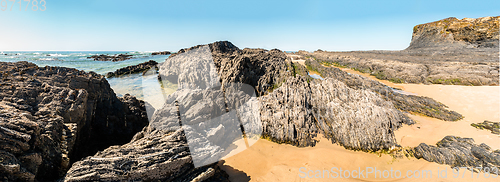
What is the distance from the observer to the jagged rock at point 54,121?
13.0 ft

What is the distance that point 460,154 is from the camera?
677cm

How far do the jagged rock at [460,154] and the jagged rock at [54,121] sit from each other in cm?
1283

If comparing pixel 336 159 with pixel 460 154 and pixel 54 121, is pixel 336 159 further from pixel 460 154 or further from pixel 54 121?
pixel 54 121

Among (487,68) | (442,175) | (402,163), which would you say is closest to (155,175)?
(402,163)

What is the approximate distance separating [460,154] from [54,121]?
1488 centimetres

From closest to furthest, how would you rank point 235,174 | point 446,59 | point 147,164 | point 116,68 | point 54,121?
point 147,164
point 54,121
point 235,174
point 446,59
point 116,68

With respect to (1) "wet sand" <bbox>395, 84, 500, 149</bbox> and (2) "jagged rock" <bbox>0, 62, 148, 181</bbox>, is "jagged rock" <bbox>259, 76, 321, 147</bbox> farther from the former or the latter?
(2) "jagged rock" <bbox>0, 62, 148, 181</bbox>

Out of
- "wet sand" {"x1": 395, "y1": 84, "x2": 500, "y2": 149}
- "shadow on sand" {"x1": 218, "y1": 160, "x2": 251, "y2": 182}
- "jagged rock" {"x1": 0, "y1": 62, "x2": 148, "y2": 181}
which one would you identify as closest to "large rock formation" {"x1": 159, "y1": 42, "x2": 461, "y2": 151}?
"wet sand" {"x1": 395, "y1": 84, "x2": 500, "y2": 149}

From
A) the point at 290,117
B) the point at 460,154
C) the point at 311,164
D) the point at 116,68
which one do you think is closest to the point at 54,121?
the point at 290,117

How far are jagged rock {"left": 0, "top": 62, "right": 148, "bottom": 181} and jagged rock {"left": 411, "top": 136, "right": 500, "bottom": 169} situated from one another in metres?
12.8

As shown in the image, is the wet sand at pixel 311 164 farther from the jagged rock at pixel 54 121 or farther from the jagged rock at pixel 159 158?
the jagged rock at pixel 54 121

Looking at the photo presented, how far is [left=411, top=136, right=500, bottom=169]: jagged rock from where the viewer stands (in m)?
6.38

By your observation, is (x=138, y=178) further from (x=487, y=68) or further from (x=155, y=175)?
(x=487, y=68)

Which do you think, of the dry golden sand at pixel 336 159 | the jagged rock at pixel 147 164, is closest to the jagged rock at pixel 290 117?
the dry golden sand at pixel 336 159
